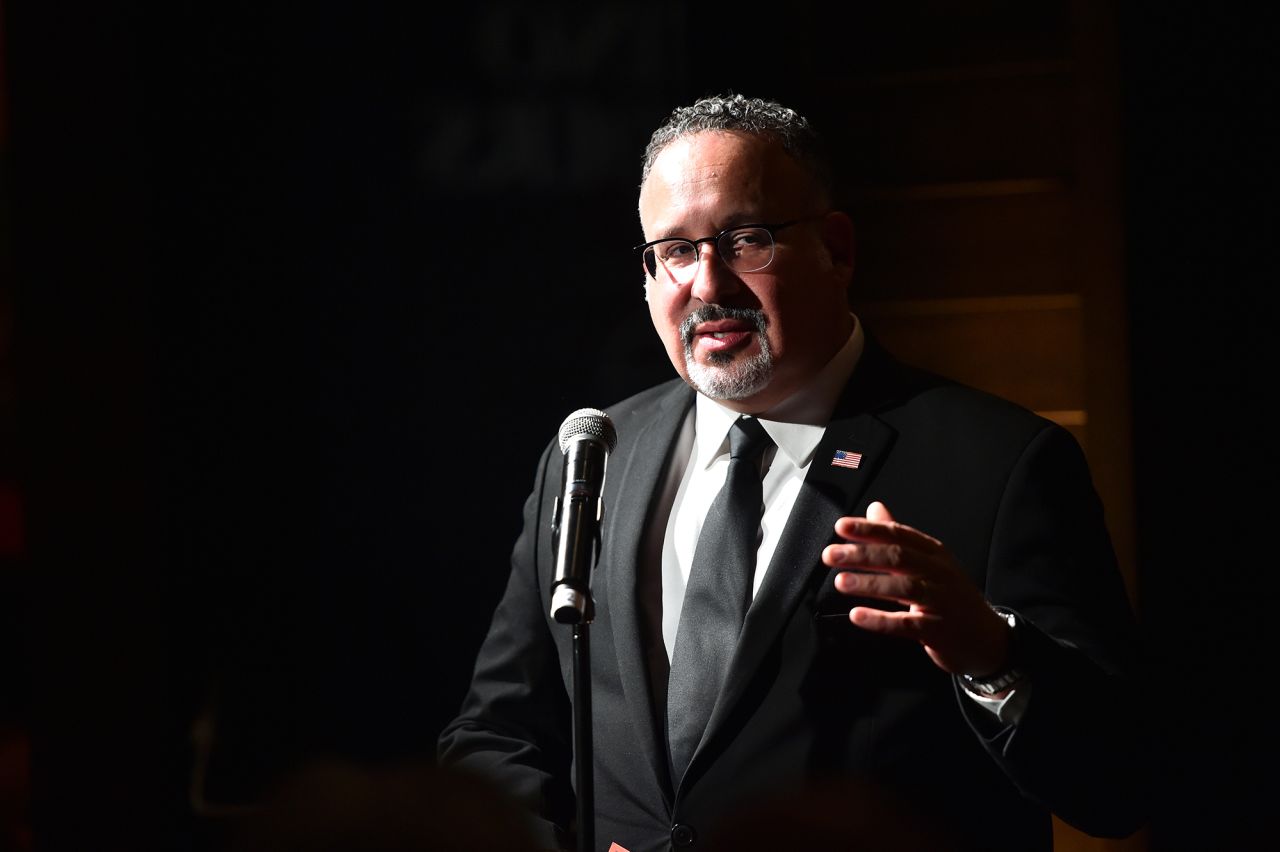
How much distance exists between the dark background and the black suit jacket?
2.65 ft

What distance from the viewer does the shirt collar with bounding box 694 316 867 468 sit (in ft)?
5.78

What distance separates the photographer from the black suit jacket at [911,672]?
148 cm

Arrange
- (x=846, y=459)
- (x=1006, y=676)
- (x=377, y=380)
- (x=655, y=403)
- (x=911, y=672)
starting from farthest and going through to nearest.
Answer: (x=377, y=380), (x=655, y=403), (x=846, y=459), (x=911, y=672), (x=1006, y=676)

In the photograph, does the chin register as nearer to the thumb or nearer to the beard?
the beard

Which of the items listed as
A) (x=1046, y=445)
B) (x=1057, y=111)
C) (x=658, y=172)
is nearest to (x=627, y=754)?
(x=1046, y=445)

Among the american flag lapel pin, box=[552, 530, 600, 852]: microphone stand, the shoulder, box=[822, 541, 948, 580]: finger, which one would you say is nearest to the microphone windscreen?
box=[552, 530, 600, 852]: microphone stand

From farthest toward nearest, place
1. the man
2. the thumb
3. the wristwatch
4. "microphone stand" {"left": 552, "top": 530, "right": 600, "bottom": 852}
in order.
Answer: the man < the wristwatch < the thumb < "microphone stand" {"left": 552, "top": 530, "right": 600, "bottom": 852}

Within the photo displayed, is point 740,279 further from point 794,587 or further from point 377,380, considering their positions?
point 377,380

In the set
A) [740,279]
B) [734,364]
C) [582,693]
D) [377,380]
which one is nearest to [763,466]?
[734,364]

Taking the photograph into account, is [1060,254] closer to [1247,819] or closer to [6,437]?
[1247,819]

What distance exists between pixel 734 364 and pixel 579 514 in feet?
1.96

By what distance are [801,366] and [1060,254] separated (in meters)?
1.41

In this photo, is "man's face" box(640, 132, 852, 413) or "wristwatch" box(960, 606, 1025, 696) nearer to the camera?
"wristwatch" box(960, 606, 1025, 696)

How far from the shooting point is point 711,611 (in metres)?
1.66
